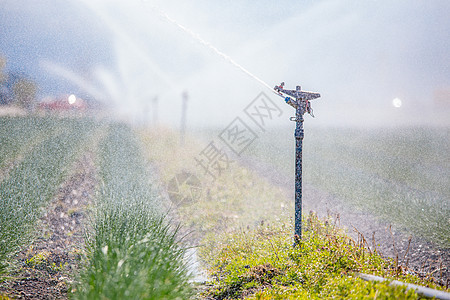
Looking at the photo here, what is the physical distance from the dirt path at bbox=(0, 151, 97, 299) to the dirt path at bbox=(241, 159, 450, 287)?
15.3 ft

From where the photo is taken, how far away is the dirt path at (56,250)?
421cm

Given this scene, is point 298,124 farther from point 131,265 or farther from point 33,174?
point 33,174

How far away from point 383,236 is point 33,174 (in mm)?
9956

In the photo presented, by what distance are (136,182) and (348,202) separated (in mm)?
7458

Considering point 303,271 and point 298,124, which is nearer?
point 303,271

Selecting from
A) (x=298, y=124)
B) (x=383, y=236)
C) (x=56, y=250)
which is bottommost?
(x=56, y=250)

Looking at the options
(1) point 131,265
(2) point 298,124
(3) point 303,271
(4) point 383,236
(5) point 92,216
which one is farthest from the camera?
(4) point 383,236

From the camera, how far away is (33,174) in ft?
31.3

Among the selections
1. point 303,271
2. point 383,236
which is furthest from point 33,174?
point 383,236

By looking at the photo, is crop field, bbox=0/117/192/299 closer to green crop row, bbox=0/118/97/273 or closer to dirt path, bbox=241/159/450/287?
green crop row, bbox=0/118/97/273

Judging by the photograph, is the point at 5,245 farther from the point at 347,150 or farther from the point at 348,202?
the point at 347,150

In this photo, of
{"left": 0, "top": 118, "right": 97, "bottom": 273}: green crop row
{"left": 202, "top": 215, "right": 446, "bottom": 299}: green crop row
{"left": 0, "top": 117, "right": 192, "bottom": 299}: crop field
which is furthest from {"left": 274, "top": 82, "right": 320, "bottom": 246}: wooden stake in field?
{"left": 0, "top": 118, "right": 97, "bottom": 273}: green crop row

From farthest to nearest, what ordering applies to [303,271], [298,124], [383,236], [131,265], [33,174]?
1. [33,174]
2. [383,236]
3. [298,124]
4. [303,271]
5. [131,265]

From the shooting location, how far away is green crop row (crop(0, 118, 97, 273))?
606 cm
